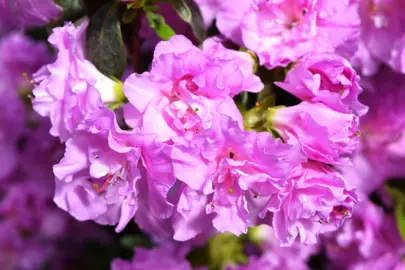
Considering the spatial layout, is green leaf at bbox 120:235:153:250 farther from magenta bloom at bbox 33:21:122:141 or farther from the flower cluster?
magenta bloom at bbox 33:21:122:141

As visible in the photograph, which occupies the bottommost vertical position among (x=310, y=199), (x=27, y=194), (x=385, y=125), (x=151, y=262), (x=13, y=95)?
(x=27, y=194)

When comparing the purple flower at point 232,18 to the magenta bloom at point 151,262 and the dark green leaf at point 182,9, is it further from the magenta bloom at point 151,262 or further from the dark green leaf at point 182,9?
the magenta bloom at point 151,262

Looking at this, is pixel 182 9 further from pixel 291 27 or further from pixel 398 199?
pixel 398 199

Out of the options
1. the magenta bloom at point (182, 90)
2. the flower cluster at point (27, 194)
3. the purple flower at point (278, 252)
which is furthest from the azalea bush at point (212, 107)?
the flower cluster at point (27, 194)

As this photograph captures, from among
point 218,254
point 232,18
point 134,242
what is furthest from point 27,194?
point 232,18

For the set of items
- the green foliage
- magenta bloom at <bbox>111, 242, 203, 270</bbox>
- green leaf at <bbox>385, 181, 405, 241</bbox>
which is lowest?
the green foliage

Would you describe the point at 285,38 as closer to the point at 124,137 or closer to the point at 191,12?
the point at 191,12

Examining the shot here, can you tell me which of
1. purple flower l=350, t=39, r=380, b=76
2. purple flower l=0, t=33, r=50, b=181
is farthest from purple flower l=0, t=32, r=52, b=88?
purple flower l=350, t=39, r=380, b=76
